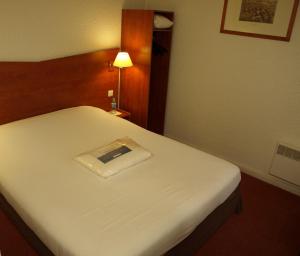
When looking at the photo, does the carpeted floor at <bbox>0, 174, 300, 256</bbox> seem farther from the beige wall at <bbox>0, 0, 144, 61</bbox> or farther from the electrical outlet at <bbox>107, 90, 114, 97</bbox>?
the electrical outlet at <bbox>107, 90, 114, 97</bbox>

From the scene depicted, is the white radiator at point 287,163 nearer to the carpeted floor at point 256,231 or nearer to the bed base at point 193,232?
the carpeted floor at point 256,231

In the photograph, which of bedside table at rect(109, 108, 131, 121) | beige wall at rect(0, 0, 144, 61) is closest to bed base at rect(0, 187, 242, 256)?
beige wall at rect(0, 0, 144, 61)

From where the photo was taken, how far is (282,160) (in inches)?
111

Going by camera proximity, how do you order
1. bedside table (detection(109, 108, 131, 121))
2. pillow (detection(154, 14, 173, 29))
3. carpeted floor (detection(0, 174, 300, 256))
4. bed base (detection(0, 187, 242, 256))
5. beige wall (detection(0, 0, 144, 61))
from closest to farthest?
bed base (detection(0, 187, 242, 256))
carpeted floor (detection(0, 174, 300, 256))
beige wall (detection(0, 0, 144, 61))
pillow (detection(154, 14, 173, 29))
bedside table (detection(109, 108, 131, 121))

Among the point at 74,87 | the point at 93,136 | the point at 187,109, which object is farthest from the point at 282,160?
the point at 74,87

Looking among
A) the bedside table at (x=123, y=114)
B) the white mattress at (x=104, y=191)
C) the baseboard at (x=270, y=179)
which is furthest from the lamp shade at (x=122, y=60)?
the baseboard at (x=270, y=179)

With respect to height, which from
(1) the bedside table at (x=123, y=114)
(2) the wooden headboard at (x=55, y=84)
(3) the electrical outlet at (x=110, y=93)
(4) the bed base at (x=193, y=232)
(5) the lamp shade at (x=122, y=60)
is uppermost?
(5) the lamp shade at (x=122, y=60)

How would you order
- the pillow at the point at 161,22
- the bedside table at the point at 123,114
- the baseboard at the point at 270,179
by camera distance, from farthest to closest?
the bedside table at the point at 123,114 < the pillow at the point at 161,22 < the baseboard at the point at 270,179

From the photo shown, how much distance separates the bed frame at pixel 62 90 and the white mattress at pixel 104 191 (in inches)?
6.5

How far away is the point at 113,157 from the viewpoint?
2.10 meters

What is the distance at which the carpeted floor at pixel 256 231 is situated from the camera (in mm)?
2097

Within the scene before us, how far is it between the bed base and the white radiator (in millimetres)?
805

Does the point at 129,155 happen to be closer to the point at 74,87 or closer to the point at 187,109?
the point at 74,87

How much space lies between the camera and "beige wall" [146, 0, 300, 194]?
8.89 ft
